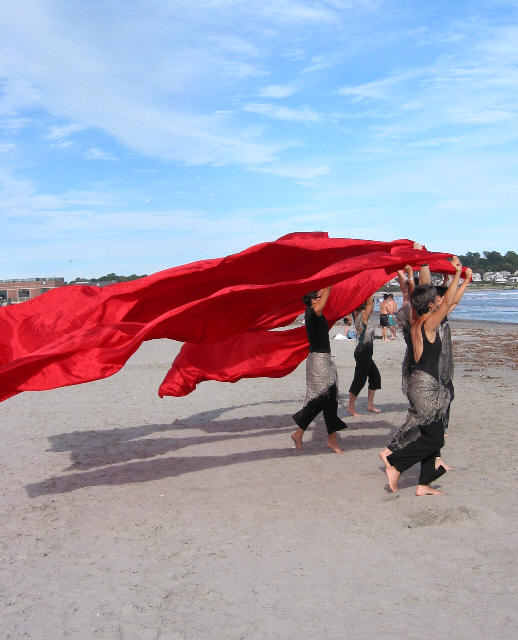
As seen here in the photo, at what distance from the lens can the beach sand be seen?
390 cm

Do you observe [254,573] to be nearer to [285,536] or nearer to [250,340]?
[285,536]

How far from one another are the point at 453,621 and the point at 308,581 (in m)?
1.03

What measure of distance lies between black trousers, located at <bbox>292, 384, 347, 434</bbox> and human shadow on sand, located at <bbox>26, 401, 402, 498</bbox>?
1.35 feet

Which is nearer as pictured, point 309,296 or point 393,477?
point 393,477

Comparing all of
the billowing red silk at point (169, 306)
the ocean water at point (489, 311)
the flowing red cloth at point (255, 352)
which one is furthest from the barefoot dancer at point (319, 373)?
the ocean water at point (489, 311)

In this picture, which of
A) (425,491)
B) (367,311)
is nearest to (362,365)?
(367,311)

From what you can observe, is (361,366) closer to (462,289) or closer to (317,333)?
(317,333)

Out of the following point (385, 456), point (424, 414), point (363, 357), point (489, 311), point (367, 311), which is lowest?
point (489, 311)

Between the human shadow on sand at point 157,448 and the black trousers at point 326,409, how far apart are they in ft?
1.35

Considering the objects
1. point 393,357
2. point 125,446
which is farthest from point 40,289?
point 125,446

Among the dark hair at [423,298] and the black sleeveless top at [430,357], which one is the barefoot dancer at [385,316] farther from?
the dark hair at [423,298]

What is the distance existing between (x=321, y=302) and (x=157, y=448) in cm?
300

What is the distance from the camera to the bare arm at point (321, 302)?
741 centimetres

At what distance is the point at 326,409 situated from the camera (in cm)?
768
